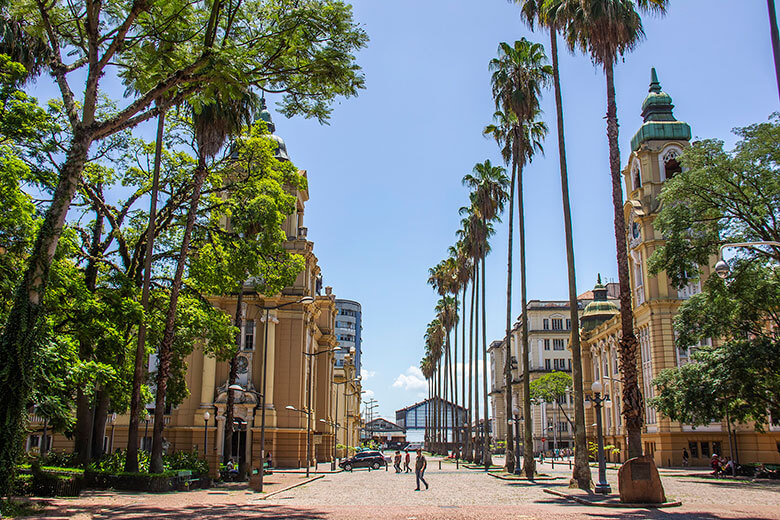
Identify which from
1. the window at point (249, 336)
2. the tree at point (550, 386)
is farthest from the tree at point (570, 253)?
the tree at point (550, 386)

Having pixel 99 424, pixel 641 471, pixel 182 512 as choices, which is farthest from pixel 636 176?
pixel 182 512

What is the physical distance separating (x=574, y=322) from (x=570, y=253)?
2803 mm

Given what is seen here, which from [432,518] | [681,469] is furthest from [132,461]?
[681,469]

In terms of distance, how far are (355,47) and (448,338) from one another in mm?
64928

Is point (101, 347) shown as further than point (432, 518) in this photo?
Yes

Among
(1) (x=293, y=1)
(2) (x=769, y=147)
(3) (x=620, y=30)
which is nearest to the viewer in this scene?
(1) (x=293, y=1)

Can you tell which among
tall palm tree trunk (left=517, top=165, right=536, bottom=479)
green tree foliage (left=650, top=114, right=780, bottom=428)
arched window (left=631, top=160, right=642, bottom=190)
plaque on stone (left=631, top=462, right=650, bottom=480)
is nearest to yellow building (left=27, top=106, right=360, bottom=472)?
tall palm tree trunk (left=517, top=165, right=536, bottom=479)

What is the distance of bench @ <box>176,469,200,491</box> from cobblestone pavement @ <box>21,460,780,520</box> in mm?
612

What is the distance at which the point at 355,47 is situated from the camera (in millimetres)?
17562

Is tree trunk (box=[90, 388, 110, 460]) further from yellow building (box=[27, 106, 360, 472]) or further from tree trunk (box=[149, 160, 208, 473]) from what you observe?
yellow building (box=[27, 106, 360, 472])

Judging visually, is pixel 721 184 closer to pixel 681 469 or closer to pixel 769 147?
pixel 769 147

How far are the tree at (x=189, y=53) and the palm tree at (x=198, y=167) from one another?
6.65 meters

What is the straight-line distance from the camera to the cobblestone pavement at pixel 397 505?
1582 cm

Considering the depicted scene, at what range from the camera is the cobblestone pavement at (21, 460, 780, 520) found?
Answer: 51.9 feet
